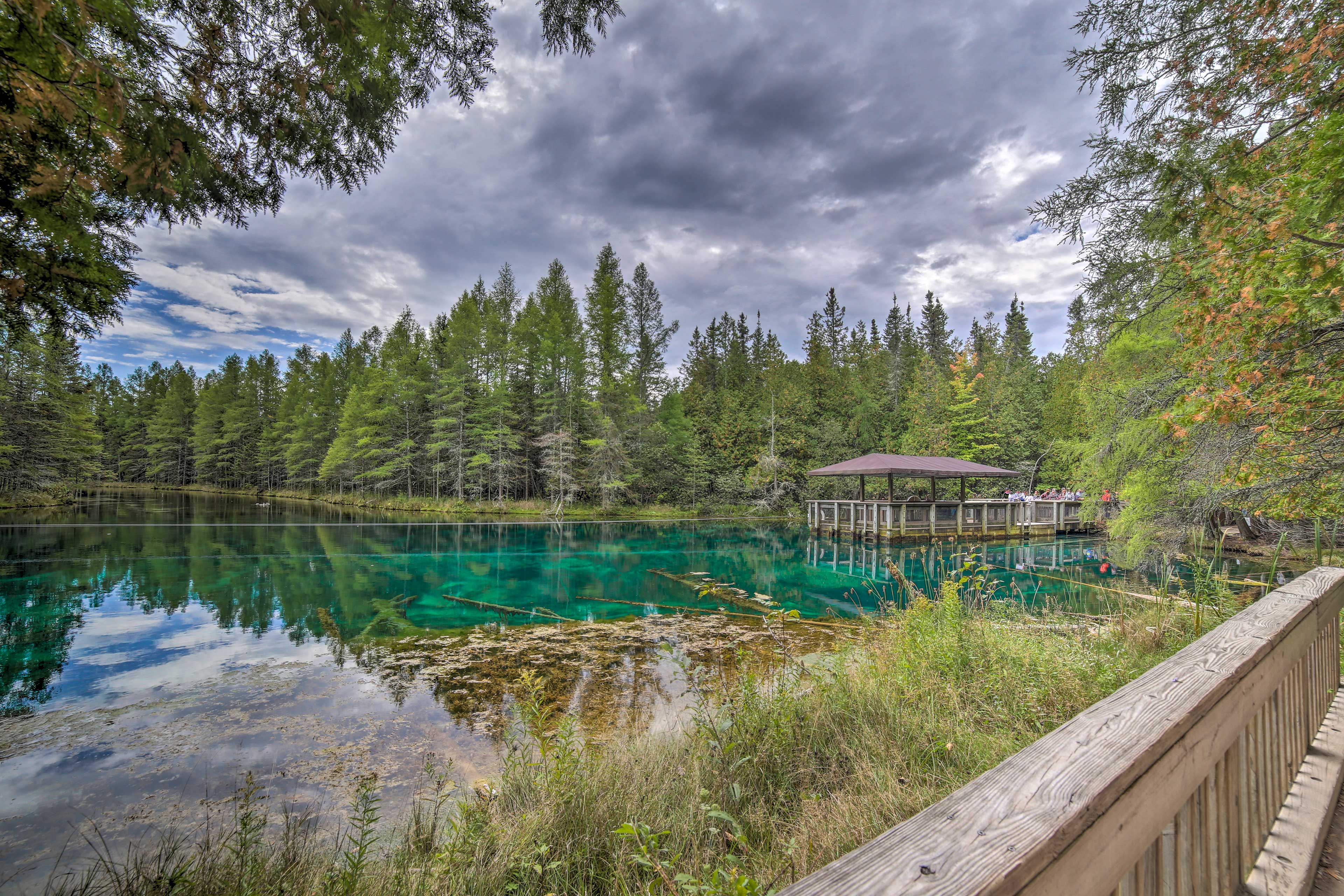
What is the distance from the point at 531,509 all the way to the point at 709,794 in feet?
83.0

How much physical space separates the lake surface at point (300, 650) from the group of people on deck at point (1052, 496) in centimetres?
584

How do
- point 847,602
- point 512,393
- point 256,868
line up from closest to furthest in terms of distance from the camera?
point 256,868, point 847,602, point 512,393

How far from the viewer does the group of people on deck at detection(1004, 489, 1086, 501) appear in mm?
22203

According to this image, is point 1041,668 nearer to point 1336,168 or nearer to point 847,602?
point 1336,168

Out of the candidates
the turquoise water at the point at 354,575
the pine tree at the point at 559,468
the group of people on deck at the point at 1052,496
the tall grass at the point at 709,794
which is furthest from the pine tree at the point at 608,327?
the tall grass at the point at 709,794

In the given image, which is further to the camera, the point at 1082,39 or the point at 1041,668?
the point at 1082,39

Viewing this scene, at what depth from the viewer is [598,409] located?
27625mm

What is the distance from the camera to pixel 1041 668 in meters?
3.47

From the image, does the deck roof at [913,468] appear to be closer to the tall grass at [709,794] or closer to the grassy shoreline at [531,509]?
the grassy shoreline at [531,509]

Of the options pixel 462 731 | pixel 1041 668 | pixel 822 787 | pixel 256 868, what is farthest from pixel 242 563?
pixel 1041 668

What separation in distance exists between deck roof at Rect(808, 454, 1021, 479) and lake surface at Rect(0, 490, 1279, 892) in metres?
3.89

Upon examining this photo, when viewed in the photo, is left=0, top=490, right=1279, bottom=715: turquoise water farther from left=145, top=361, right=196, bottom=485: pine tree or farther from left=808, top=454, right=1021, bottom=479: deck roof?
left=145, top=361, right=196, bottom=485: pine tree

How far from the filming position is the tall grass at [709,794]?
2.23 m

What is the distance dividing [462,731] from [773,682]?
8.75ft
